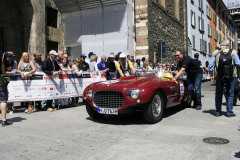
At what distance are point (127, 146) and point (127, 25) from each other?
474 inches

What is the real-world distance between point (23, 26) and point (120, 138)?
11.6m

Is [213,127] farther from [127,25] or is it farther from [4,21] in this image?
[4,21]

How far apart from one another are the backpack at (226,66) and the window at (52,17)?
40.5ft

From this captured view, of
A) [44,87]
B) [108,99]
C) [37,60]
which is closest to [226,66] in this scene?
[108,99]

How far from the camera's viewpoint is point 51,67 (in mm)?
7988

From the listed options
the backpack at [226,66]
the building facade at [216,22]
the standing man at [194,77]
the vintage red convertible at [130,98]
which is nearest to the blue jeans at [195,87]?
the standing man at [194,77]

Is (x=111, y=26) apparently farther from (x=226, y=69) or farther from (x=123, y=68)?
(x=226, y=69)

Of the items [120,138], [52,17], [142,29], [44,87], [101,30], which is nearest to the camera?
[120,138]

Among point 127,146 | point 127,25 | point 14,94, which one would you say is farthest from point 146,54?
point 127,146

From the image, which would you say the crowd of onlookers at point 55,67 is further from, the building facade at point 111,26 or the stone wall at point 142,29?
the stone wall at point 142,29

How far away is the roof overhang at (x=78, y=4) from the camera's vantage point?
15159 mm

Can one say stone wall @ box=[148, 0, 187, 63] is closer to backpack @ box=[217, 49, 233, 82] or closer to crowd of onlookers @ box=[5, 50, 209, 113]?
crowd of onlookers @ box=[5, 50, 209, 113]

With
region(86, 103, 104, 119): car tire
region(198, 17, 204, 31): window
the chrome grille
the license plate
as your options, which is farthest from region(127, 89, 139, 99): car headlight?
region(198, 17, 204, 31): window

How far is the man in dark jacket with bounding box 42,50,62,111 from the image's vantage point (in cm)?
783
